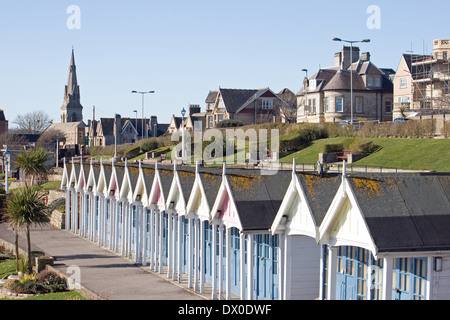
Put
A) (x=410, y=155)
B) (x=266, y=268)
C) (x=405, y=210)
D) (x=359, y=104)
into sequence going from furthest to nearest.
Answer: (x=359, y=104) → (x=410, y=155) → (x=266, y=268) → (x=405, y=210)

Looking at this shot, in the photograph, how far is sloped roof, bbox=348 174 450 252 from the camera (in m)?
13.2

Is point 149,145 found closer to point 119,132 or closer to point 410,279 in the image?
point 119,132

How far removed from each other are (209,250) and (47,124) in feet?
513

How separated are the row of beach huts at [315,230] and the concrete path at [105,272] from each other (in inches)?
30.0

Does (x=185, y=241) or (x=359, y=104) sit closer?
(x=185, y=241)

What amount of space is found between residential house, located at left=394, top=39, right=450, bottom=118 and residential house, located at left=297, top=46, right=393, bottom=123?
2.95 metres

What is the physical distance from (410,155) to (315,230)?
25384mm

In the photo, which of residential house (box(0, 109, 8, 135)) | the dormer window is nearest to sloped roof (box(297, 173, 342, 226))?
the dormer window

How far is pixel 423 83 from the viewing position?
218 feet

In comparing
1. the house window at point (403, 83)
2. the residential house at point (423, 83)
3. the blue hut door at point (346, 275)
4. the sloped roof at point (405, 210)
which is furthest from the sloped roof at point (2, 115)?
the sloped roof at point (405, 210)

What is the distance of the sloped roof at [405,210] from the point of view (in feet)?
43.3

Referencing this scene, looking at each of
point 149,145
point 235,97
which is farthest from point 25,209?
point 235,97

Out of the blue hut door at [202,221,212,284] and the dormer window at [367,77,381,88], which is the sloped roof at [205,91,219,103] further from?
the blue hut door at [202,221,212,284]
